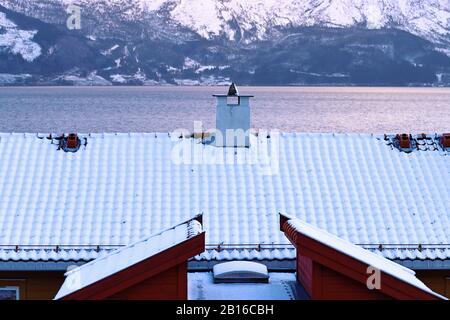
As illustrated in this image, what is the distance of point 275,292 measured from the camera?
14820 millimetres

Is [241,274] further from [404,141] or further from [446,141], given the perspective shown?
[446,141]

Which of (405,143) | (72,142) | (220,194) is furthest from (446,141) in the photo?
(72,142)

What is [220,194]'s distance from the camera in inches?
851

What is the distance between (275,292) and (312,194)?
7.15 m

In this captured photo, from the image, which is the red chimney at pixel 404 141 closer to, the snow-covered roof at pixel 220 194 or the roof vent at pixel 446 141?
the snow-covered roof at pixel 220 194

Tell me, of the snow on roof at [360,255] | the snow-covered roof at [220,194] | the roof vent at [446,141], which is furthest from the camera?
the roof vent at [446,141]

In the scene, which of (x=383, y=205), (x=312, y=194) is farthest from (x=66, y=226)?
(x=383, y=205)

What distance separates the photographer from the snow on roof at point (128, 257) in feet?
41.1

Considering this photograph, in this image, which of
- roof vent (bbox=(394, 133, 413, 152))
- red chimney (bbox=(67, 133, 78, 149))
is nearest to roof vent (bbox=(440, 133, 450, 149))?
roof vent (bbox=(394, 133, 413, 152))

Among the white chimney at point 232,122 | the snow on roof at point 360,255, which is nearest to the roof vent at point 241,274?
the snow on roof at point 360,255

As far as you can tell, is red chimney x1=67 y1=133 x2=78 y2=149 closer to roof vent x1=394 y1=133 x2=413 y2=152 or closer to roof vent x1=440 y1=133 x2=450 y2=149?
roof vent x1=394 y1=133 x2=413 y2=152

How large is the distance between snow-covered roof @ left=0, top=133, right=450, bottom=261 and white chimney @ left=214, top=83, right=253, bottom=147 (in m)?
0.39

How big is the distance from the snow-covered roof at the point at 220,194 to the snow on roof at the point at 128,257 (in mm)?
5022
